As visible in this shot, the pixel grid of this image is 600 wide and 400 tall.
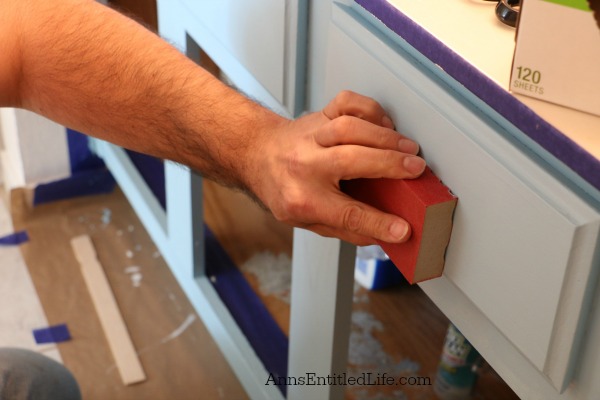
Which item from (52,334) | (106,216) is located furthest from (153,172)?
(52,334)

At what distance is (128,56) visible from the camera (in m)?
0.81

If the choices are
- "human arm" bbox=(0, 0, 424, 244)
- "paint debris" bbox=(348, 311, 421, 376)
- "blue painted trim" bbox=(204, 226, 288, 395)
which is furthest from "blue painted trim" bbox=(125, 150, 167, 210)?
"human arm" bbox=(0, 0, 424, 244)

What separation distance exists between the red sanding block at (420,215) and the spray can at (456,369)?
631mm

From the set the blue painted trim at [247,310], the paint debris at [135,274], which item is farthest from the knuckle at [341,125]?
the paint debris at [135,274]

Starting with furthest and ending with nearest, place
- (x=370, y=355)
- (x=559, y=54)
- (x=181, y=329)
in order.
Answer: (x=181, y=329) → (x=370, y=355) → (x=559, y=54)

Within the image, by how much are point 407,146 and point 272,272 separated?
89 cm

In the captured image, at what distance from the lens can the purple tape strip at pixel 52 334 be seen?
4.75ft

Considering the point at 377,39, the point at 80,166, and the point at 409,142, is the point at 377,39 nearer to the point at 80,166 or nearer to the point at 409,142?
the point at 409,142

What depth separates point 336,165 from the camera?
0.63m

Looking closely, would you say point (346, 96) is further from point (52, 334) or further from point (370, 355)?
point (52, 334)

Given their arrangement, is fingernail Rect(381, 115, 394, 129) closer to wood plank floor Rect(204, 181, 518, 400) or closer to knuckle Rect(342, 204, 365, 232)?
knuckle Rect(342, 204, 365, 232)

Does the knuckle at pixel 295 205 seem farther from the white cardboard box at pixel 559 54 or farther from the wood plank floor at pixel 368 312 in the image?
the wood plank floor at pixel 368 312

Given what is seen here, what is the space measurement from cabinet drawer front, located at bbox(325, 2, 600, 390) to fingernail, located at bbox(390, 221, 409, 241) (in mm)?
41

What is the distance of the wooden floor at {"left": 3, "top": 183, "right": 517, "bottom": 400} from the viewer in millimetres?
1356
